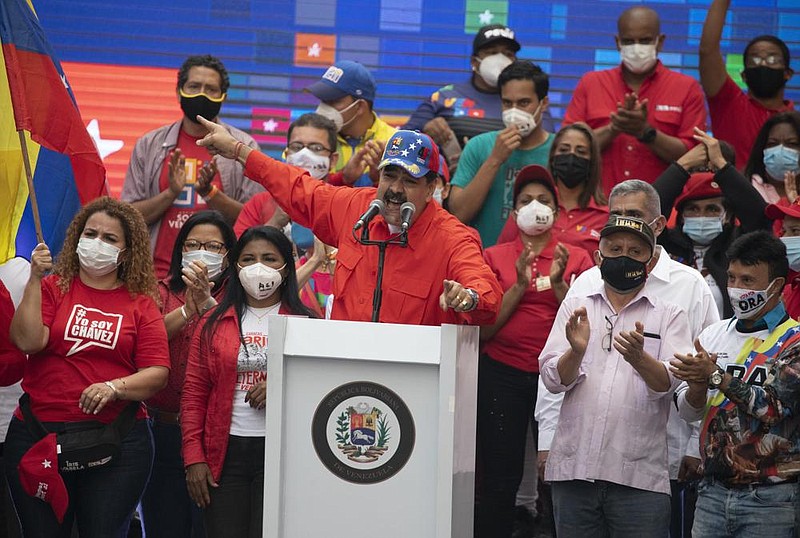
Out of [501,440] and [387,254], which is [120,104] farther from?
[387,254]

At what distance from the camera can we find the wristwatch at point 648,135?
24.0ft

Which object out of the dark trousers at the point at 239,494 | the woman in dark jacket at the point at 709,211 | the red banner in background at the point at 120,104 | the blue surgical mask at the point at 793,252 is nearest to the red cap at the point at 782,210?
the blue surgical mask at the point at 793,252

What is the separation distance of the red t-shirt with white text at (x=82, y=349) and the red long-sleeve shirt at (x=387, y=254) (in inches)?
32.9

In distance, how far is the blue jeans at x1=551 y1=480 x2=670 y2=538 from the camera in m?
5.02

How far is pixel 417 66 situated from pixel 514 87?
227cm

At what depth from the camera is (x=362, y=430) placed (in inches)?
169

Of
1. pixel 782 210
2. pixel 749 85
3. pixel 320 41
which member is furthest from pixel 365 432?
pixel 320 41

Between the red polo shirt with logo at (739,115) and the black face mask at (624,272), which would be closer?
the black face mask at (624,272)

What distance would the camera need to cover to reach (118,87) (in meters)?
9.34

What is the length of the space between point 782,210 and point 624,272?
116 cm

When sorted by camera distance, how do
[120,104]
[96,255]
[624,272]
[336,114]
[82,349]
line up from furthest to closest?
[120,104] → [336,114] → [96,255] → [82,349] → [624,272]

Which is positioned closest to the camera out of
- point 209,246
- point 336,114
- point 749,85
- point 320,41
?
point 209,246

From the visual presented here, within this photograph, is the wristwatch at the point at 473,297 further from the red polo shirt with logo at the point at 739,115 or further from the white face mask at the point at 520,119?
the red polo shirt with logo at the point at 739,115

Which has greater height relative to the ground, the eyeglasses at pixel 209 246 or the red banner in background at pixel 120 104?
the red banner in background at pixel 120 104
